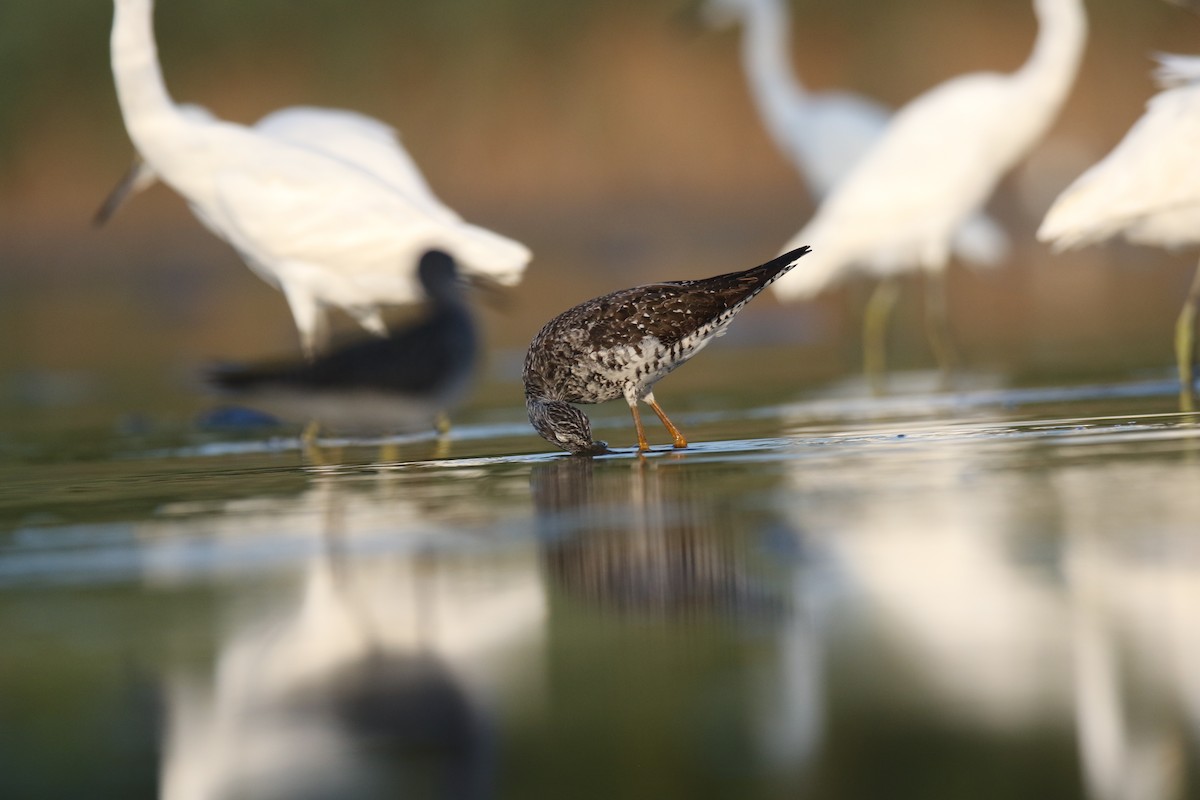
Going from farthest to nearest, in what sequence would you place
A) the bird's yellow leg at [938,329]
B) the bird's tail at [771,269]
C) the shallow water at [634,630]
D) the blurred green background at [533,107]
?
the blurred green background at [533,107] → the bird's yellow leg at [938,329] → the bird's tail at [771,269] → the shallow water at [634,630]

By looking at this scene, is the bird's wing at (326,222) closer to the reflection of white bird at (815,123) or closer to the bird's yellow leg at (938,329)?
the bird's yellow leg at (938,329)

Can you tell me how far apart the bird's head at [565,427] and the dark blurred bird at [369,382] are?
77 cm

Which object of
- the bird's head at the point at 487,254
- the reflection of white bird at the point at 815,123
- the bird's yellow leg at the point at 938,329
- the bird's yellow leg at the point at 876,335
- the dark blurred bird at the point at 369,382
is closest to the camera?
the dark blurred bird at the point at 369,382

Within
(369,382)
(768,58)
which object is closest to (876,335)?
(768,58)

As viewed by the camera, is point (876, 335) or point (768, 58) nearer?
point (876, 335)

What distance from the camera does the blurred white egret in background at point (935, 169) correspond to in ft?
44.8

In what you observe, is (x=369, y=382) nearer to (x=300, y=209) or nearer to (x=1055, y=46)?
(x=300, y=209)

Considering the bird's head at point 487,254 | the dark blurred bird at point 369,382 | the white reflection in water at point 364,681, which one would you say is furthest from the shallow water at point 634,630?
the bird's head at point 487,254

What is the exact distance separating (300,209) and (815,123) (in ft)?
28.9

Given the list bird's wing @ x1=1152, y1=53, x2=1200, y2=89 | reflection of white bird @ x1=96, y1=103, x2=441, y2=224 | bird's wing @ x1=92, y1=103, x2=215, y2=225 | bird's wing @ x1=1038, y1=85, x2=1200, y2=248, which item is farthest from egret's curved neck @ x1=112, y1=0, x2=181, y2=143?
bird's wing @ x1=1152, y1=53, x2=1200, y2=89

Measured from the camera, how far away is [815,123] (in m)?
→ 18.2

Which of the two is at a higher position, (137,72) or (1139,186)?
(137,72)

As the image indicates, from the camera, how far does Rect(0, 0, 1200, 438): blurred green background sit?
33188 millimetres

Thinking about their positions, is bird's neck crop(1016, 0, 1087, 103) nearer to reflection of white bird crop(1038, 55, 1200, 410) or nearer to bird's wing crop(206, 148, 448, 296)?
reflection of white bird crop(1038, 55, 1200, 410)
